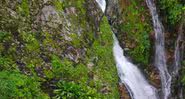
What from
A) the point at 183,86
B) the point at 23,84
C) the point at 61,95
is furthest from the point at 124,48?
the point at 23,84

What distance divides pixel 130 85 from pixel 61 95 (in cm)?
347

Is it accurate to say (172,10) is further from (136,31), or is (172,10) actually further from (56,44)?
(56,44)

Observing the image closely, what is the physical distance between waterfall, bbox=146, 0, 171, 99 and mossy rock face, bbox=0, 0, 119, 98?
2270mm

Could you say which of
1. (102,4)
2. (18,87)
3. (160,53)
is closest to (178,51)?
(160,53)

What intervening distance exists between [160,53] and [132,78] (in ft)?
5.94

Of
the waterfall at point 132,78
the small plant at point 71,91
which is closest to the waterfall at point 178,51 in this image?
the waterfall at point 132,78

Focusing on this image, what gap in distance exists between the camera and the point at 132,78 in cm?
1269

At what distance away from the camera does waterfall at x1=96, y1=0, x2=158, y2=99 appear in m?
12.3

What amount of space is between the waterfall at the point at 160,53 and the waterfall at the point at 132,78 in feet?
1.66

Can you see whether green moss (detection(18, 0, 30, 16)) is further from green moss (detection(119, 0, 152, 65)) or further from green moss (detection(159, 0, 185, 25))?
green moss (detection(159, 0, 185, 25))

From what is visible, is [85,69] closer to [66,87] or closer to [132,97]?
[66,87]

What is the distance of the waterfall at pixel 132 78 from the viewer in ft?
40.4

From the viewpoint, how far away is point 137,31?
45.9 ft

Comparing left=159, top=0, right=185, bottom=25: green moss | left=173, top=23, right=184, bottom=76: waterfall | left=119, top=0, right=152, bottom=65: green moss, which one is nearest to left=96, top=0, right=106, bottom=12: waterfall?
left=119, top=0, right=152, bottom=65: green moss
